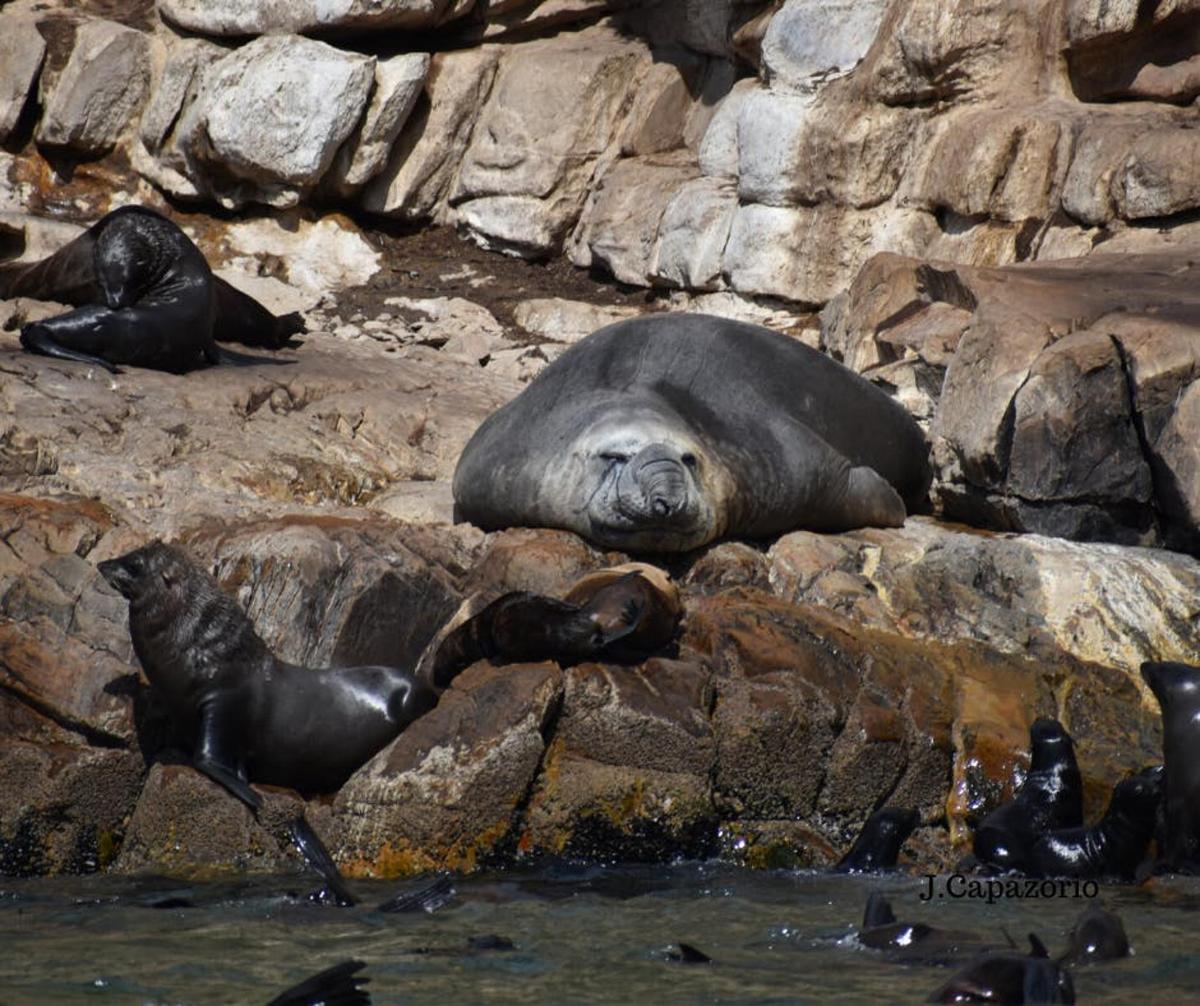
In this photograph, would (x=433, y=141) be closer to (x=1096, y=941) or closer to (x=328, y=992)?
(x=1096, y=941)

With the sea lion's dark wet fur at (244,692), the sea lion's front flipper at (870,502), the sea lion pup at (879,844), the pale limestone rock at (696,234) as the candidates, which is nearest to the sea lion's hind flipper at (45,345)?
the sea lion's dark wet fur at (244,692)

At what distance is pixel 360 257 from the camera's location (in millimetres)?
15602

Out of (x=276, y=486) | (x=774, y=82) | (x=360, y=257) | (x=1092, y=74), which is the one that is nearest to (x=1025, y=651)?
(x=276, y=486)

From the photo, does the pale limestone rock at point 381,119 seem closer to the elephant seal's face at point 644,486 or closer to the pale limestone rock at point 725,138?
the pale limestone rock at point 725,138

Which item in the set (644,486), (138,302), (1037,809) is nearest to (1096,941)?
(1037,809)

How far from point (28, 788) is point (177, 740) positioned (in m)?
0.65

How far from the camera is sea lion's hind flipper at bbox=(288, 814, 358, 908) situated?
611cm

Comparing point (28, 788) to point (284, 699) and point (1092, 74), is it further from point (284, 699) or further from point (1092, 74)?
point (1092, 74)

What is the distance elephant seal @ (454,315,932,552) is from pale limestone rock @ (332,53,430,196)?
6131 millimetres

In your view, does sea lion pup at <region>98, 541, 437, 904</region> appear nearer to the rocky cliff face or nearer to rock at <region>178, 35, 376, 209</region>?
the rocky cliff face

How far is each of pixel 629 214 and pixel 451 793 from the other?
29.1 feet

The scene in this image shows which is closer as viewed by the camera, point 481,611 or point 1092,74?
point 481,611

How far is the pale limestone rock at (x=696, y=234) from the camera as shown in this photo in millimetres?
14062

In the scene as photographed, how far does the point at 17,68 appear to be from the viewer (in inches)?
628
